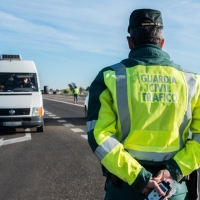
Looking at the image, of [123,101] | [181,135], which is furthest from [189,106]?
[123,101]

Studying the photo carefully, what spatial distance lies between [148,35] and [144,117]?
0.54 m

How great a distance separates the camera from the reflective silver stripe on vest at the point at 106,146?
9.02 ft

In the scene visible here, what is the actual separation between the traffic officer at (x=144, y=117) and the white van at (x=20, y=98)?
487 inches

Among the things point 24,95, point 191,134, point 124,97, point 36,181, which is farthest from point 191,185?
point 24,95

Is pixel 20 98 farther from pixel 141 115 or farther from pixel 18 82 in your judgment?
pixel 141 115

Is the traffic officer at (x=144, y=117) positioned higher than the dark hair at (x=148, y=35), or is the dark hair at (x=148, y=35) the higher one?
the dark hair at (x=148, y=35)

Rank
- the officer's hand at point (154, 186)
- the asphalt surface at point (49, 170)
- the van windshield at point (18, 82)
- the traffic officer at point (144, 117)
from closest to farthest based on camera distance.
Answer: the officer's hand at point (154, 186) < the traffic officer at point (144, 117) < the asphalt surface at point (49, 170) < the van windshield at point (18, 82)

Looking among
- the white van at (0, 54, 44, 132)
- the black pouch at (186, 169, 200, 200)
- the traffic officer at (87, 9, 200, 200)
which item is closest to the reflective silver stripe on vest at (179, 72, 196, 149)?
the traffic officer at (87, 9, 200, 200)

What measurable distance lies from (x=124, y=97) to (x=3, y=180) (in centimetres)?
536

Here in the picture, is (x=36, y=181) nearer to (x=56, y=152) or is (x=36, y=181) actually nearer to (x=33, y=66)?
(x=56, y=152)

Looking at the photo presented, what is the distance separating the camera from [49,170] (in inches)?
338

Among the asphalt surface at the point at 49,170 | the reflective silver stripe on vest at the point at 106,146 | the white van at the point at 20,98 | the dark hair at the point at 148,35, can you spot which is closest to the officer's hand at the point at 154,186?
the reflective silver stripe on vest at the point at 106,146

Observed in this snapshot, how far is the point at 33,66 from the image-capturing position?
16.1 m

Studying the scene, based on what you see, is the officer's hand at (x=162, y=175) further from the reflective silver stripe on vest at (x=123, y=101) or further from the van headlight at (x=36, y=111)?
the van headlight at (x=36, y=111)
